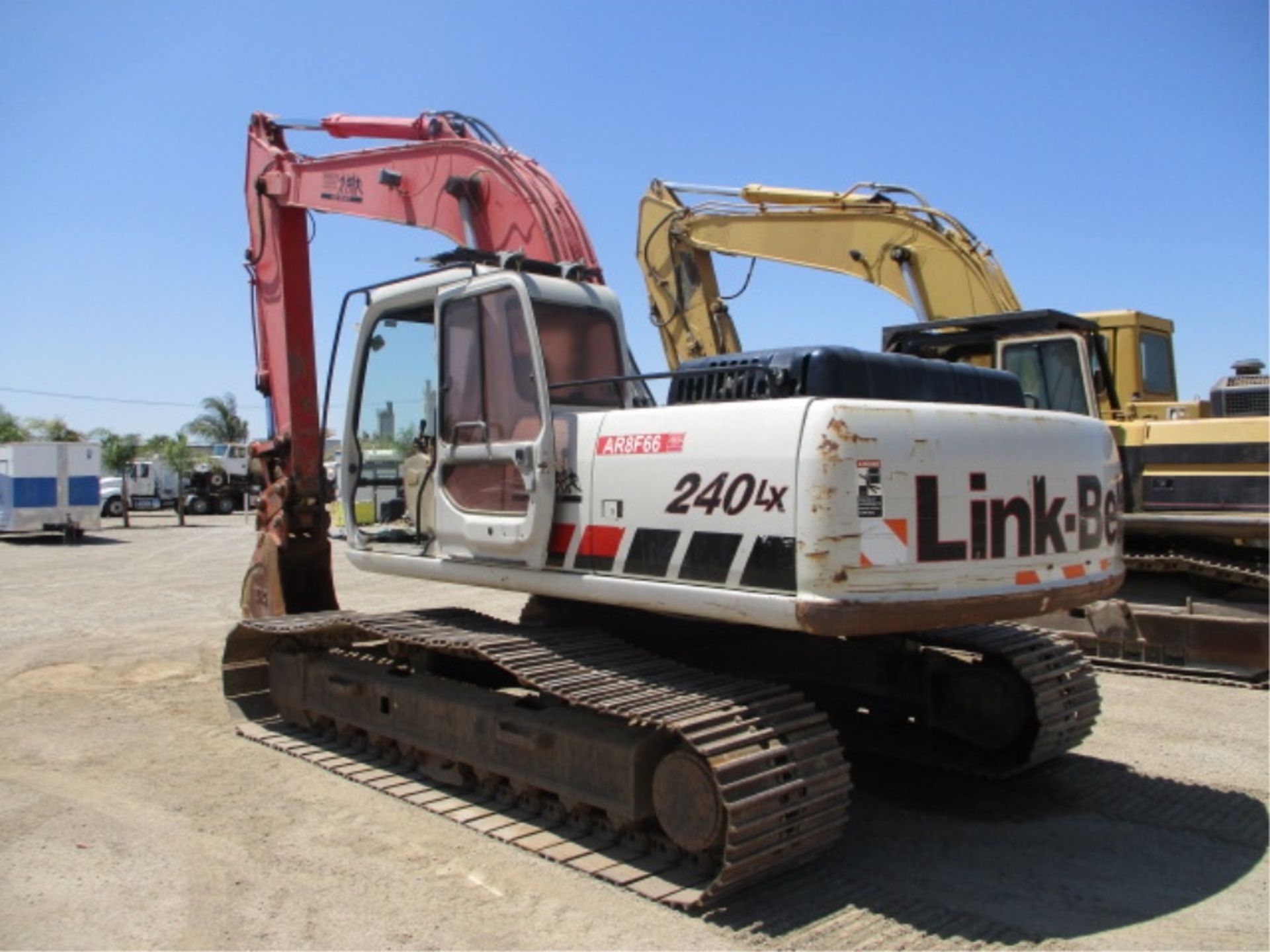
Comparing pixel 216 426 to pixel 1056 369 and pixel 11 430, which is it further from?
pixel 1056 369

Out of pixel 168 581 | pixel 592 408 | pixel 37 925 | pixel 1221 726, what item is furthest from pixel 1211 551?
pixel 168 581

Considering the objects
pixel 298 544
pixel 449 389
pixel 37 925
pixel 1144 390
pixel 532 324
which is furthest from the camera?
pixel 1144 390

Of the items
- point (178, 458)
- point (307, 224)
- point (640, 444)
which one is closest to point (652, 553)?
point (640, 444)

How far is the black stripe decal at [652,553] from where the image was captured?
4543 millimetres

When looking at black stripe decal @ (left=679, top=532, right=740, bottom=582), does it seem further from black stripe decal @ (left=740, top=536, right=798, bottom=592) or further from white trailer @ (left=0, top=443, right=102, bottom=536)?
white trailer @ (left=0, top=443, right=102, bottom=536)

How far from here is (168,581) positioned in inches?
617

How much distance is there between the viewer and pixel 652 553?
15.1 feet

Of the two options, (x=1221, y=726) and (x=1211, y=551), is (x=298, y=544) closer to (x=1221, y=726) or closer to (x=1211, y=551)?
(x=1221, y=726)

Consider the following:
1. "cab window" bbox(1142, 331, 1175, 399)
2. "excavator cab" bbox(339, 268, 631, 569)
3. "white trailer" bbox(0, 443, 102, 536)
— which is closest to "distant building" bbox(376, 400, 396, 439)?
"excavator cab" bbox(339, 268, 631, 569)

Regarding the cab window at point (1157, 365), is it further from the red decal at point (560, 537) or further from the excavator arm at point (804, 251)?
the red decal at point (560, 537)

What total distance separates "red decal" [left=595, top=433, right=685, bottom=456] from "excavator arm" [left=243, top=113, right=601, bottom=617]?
2369 millimetres

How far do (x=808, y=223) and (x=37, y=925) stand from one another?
10535 mm

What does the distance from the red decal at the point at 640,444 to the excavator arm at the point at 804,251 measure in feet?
25.1

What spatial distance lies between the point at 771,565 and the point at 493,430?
1.91m
